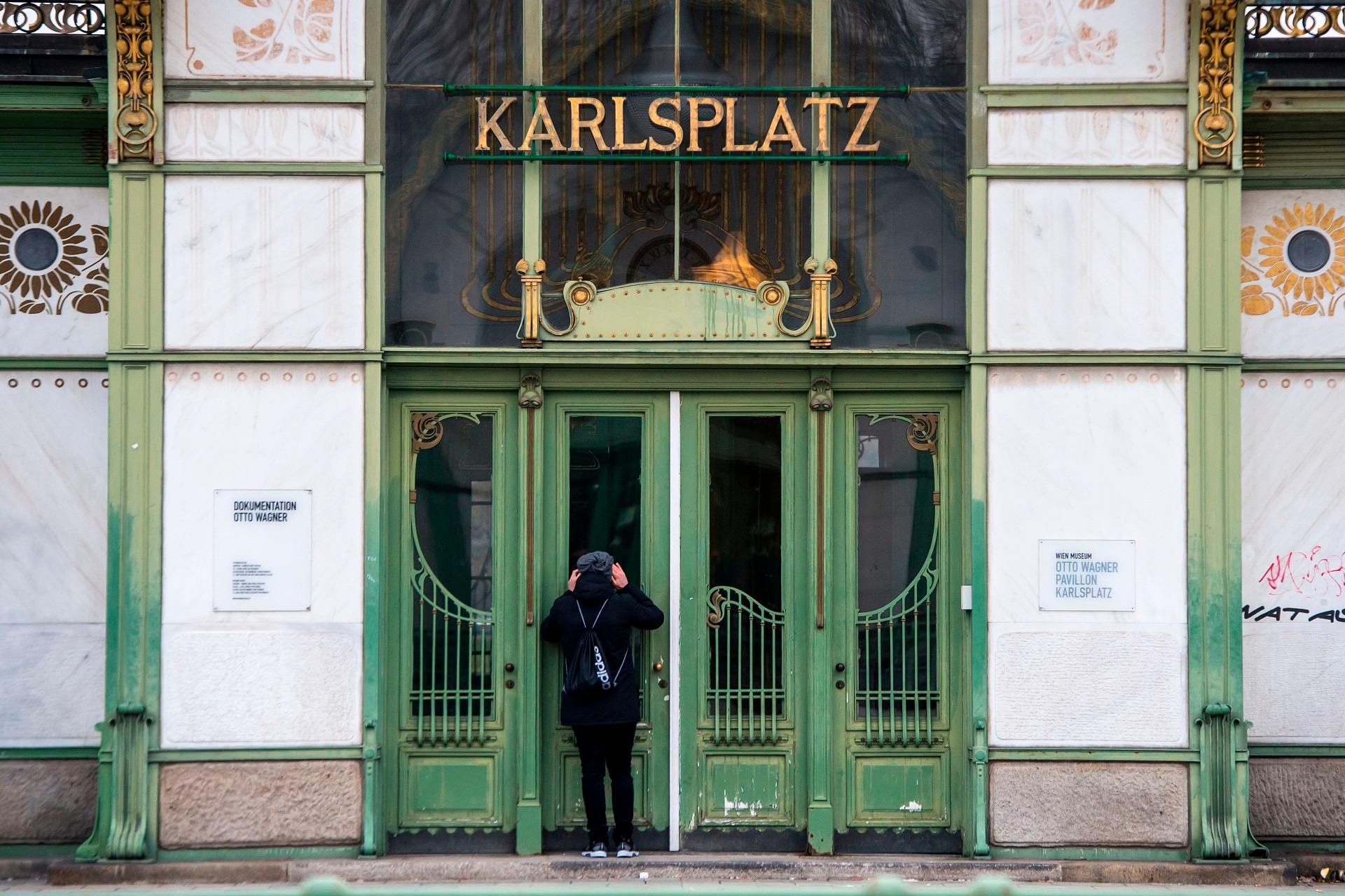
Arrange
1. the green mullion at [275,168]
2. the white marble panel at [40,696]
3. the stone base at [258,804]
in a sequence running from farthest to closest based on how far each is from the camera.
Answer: the white marble panel at [40,696], the green mullion at [275,168], the stone base at [258,804]

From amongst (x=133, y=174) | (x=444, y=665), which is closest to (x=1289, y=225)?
(x=444, y=665)

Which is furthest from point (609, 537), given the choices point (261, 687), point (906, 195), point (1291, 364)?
point (1291, 364)

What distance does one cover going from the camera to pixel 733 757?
8234mm

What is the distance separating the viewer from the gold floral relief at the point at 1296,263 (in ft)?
28.6

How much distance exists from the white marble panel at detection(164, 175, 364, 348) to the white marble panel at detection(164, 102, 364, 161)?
0.13 m

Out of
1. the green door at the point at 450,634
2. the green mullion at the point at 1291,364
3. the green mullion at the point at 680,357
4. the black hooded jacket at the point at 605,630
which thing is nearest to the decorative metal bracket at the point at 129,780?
the green door at the point at 450,634

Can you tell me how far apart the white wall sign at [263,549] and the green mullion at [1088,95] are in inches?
176

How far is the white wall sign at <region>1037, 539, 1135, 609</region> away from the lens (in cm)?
796

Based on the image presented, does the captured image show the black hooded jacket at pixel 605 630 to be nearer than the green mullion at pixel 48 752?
Yes

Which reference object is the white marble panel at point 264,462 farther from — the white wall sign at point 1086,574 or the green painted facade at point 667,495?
the white wall sign at point 1086,574

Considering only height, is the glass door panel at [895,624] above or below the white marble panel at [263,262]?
below

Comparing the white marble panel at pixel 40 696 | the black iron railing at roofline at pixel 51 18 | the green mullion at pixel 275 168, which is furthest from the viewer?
the white marble panel at pixel 40 696

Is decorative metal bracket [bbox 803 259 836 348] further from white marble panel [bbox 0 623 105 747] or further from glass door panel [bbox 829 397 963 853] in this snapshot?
white marble panel [bbox 0 623 105 747]

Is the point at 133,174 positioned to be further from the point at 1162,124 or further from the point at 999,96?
the point at 1162,124
